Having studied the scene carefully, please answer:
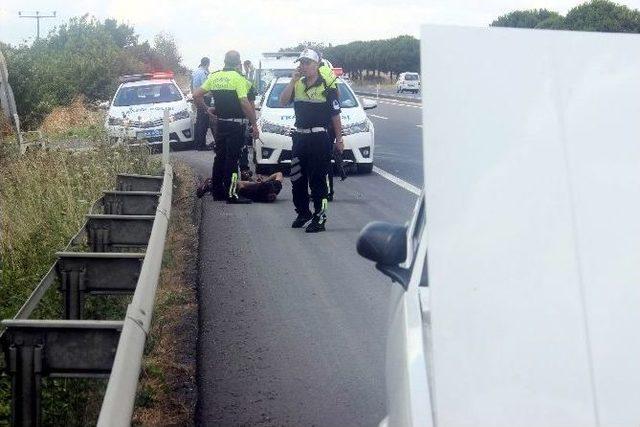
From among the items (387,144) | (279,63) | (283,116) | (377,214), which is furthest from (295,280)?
(279,63)

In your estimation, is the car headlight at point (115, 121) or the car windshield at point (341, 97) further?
the car headlight at point (115, 121)

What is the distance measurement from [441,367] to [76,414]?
359 cm

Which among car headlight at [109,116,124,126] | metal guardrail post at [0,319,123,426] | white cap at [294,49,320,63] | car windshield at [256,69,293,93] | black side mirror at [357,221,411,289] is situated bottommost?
metal guardrail post at [0,319,123,426]

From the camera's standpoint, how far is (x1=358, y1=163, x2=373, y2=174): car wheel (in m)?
19.4

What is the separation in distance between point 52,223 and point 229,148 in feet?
12.9

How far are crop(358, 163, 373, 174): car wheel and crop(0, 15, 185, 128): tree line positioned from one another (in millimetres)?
21370

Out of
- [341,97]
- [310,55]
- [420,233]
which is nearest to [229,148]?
[310,55]

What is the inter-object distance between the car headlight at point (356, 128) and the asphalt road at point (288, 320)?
3.51m

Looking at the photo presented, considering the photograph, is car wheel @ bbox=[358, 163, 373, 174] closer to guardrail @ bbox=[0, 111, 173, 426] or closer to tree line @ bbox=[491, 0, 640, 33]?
guardrail @ bbox=[0, 111, 173, 426]

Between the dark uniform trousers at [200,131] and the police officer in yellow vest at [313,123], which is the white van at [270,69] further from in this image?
the police officer in yellow vest at [313,123]

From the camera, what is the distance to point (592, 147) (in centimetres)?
354

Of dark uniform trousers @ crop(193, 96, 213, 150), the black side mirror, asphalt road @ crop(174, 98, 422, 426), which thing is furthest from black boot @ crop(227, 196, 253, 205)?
the black side mirror

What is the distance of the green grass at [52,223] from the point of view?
6371 millimetres

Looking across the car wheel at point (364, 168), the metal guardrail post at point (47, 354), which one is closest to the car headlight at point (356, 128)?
the car wheel at point (364, 168)
